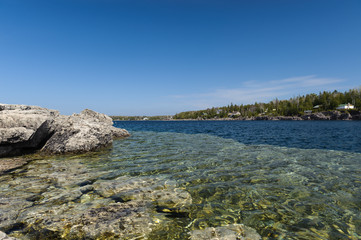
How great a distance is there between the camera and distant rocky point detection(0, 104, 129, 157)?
500 inches

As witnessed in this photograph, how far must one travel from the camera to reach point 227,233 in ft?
13.9

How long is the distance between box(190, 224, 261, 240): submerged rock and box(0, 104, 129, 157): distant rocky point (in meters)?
13.8

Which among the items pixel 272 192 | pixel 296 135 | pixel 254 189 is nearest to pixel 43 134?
pixel 254 189

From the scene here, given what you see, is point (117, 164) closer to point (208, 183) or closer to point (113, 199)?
point (113, 199)

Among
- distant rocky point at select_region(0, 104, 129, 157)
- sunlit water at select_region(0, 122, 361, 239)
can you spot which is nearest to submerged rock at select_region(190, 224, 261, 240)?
sunlit water at select_region(0, 122, 361, 239)

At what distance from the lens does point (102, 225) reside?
14.5ft

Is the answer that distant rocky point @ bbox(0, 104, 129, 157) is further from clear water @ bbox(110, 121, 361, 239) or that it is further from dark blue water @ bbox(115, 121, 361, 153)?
dark blue water @ bbox(115, 121, 361, 153)

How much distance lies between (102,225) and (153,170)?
520 cm

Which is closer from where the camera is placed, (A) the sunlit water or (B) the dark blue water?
Answer: (A) the sunlit water

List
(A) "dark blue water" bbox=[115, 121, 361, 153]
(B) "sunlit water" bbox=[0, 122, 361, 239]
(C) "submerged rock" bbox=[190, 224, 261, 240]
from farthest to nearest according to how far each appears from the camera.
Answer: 1. (A) "dark blue water" bbox=[115, 121, 361, 153]
2. (B) "sunlit water" bbox=[0, 122, 361, 239]
3. (C) "submerged rock" bbox=[190, 224, 261, 240]

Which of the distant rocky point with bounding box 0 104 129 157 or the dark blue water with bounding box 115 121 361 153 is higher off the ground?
the distant rocky point with bounding box 0 104 129 157

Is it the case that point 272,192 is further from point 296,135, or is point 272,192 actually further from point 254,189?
point 296,135

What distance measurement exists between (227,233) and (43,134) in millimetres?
17115

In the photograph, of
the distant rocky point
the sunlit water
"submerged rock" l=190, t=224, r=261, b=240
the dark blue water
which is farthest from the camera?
the dark blue water
